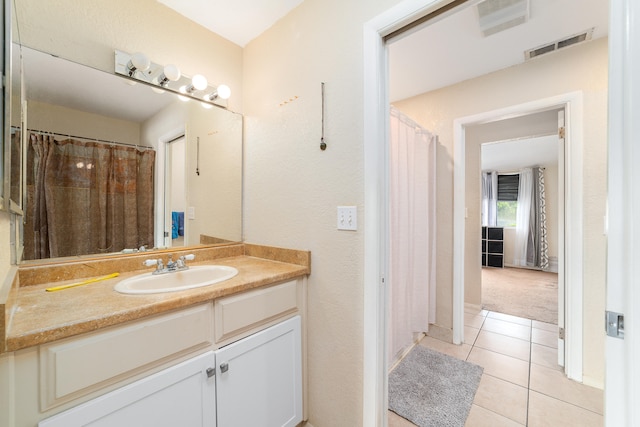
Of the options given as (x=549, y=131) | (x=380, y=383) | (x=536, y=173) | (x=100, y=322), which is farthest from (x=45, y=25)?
(x=536, y=173)

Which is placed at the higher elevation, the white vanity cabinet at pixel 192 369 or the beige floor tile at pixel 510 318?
the white vanity cabinet at pixel 192 369

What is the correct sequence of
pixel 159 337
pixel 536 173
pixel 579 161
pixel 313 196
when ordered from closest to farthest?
pixel 159 337
pixel 313 196
pixel 579 161
pixel 536 173

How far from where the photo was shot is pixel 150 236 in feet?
4.78

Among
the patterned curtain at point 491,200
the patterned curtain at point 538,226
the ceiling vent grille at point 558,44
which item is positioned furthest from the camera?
the patterned curtain at point 491,200

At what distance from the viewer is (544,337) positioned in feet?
7.91

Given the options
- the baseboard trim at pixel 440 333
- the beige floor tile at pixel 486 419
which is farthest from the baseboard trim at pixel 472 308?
the beige floor tile at pixel 486 419

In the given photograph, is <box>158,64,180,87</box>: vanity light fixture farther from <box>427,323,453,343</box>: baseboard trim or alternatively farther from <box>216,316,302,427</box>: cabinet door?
<box>427,323,453,343</box>: baseboard trim

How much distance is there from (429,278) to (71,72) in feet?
9.26

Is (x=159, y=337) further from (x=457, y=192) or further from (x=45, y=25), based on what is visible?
(x=457, y=192)

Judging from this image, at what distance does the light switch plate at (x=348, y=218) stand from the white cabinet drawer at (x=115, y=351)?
2.29 ft

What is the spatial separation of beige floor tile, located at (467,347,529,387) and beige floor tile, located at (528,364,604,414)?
0.19 feet

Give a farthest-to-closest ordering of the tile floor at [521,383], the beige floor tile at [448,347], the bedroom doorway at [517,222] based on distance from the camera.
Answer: the bedroom doorway at [517,222], the beige floor tile at [448,347], the tile floor at [521,383]

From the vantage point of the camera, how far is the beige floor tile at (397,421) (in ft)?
4.77

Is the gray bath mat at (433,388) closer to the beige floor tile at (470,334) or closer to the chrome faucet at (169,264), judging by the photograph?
the beige floor tile at (470,334)
